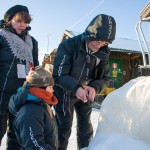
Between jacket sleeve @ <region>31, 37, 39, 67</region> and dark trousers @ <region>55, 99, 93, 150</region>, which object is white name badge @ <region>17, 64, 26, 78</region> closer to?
jacket sleeve @ <region>31, 37, 39, 67</region>

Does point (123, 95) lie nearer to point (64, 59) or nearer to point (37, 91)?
point (37, 91)

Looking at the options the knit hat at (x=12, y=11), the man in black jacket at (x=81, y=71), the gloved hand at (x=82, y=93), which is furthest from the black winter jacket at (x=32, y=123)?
the knit hat at (x=12, y=11)

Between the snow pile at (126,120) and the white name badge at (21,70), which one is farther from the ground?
the white name badge at (21,70)

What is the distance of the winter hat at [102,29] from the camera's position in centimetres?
254

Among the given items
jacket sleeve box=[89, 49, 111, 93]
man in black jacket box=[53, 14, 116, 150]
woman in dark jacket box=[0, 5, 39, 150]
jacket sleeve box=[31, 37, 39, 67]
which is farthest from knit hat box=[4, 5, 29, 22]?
jacket sleeve box=[89, 49, 111, 93]

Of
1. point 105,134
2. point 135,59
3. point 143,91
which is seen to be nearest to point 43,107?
point 105,134

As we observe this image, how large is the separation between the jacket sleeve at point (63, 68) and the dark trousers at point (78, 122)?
9.4 inches

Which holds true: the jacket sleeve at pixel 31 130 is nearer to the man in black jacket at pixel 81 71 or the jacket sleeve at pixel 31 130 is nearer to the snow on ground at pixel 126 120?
the snow on ground at pixel 126 120

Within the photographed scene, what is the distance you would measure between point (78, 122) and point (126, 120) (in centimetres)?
108

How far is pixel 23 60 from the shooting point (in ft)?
9.41

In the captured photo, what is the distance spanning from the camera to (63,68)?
8.81 feet

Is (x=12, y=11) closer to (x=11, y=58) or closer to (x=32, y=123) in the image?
(x=11, y=58)

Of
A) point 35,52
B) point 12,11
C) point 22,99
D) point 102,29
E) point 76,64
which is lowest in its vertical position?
point 22,99

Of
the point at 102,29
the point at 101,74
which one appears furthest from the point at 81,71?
the point at 102,29
